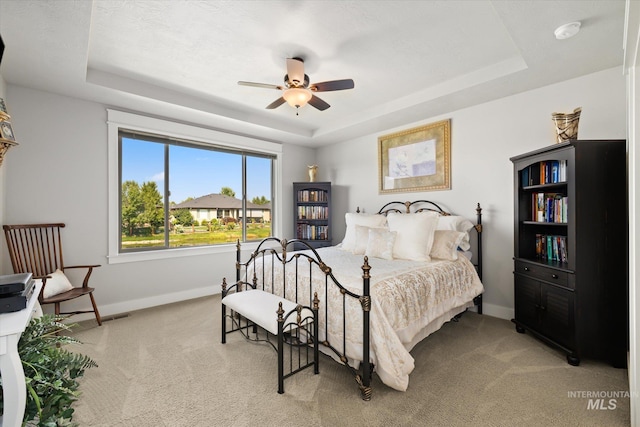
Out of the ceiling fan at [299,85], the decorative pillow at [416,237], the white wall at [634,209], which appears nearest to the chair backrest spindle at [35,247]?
the ceiling fan at [299,85]

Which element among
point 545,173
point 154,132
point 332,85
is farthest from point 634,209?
point 154,132

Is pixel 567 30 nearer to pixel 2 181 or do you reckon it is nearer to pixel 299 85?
pixel 299 85

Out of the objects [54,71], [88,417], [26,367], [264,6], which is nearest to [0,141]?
[26,367]

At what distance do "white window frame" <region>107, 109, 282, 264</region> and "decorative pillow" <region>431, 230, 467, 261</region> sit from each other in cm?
296

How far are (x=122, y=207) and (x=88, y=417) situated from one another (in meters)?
2.60

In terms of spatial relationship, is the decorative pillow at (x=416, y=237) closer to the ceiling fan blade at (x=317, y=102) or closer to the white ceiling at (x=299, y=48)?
the white ceiling at (x=299, y=48)

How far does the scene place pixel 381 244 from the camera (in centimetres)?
305

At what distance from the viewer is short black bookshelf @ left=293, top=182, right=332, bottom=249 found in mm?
5039

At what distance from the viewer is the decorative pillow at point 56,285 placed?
266 centimetres

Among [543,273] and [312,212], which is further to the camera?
[312,212]

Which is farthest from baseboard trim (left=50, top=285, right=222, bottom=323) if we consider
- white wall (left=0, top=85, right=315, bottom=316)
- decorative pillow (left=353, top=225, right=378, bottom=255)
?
decorative pillow (left=353, top=225, right=378, bottom=255)

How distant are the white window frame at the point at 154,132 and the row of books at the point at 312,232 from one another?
87cm

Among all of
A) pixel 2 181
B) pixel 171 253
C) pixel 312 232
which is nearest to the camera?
pixel 2 181

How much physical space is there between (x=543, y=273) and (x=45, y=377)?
360cm
